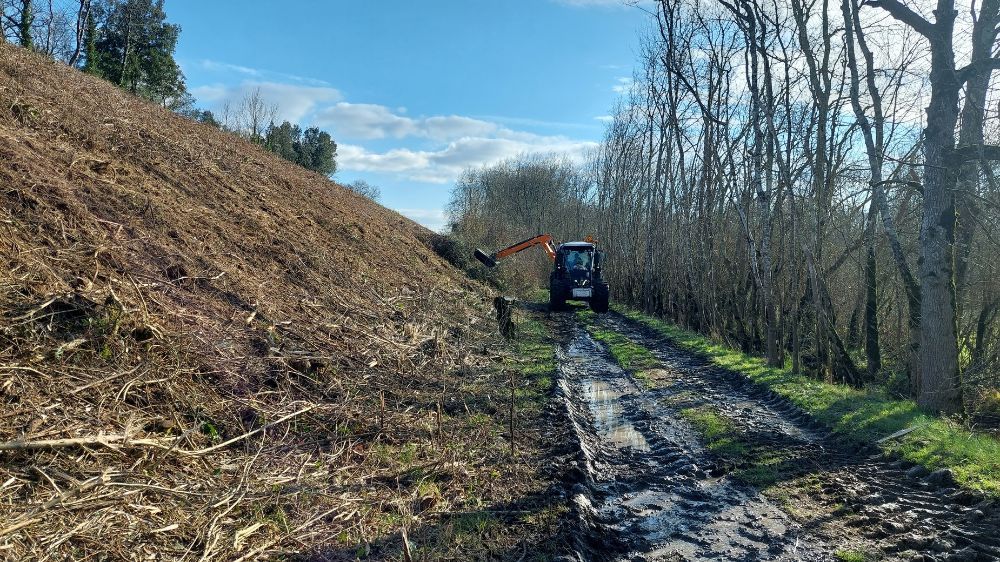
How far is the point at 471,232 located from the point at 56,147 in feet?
76.2

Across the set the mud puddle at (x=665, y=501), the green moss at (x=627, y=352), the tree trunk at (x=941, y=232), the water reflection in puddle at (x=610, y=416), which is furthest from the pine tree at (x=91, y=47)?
the tree trunk at (x=941, y=232)

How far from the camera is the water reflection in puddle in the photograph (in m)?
7.02

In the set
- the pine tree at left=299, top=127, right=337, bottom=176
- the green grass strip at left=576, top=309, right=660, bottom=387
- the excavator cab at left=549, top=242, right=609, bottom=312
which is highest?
the pine tree at left=299, top=127, right=337, bottom=176

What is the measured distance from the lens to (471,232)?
30766 millimetres

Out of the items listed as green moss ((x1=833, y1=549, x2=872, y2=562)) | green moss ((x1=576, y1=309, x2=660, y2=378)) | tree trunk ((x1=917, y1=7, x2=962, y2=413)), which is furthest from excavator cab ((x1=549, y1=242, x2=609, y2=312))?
green moss ((x1=833, y1=549, x2=872, y2=562))

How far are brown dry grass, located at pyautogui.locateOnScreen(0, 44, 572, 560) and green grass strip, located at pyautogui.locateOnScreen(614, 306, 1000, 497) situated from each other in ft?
13.7

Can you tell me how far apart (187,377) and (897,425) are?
7813mm

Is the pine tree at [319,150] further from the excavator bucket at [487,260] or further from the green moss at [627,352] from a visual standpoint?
the green moss at [627,352]

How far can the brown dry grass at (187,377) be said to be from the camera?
3662 mm

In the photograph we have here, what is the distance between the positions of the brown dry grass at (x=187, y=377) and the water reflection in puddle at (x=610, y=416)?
1.57 meters

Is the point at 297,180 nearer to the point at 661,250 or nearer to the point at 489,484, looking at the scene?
the point at 661,250

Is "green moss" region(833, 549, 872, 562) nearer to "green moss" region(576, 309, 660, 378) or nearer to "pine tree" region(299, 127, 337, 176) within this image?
"green moss" region(576, 309, 660, 378)

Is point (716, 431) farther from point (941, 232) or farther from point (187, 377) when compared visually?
point (187, 377)

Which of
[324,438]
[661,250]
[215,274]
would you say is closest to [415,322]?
[215,274]
